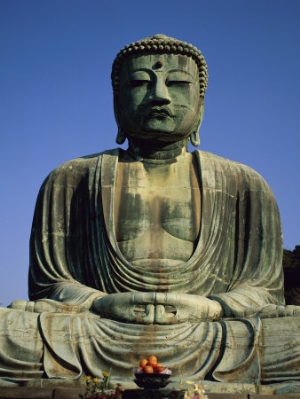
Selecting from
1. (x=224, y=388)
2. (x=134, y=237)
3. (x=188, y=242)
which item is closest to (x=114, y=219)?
(x=134, y=237)

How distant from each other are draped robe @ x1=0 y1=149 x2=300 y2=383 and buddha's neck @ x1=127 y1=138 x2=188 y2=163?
0.97 ft

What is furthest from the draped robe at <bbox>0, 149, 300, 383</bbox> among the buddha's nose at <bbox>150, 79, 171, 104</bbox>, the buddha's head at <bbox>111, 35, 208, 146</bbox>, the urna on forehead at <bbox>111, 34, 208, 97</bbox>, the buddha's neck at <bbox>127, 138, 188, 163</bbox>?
the urna on forehead at <bbox>111, 34, 208, 97</bbox>

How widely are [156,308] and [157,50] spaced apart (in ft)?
12.3

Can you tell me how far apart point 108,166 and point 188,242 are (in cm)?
154

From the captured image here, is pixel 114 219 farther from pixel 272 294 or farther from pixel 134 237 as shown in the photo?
pixel 272 294

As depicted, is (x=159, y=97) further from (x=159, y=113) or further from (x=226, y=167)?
(x=226, y=167)

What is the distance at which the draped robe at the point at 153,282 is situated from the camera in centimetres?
884

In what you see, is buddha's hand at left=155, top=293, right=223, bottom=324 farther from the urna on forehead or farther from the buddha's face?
the urna on forehead

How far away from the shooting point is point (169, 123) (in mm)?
10961

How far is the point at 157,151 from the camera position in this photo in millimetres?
11312

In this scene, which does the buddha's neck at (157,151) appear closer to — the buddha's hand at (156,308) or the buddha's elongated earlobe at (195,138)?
the buddha's elongated earlobe at (195,138)

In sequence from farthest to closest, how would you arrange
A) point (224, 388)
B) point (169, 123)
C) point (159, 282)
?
1. point (169, 123)
2. point (159, 282)
3. point (224, 388)

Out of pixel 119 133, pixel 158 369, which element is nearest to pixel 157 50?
pixel 119 133

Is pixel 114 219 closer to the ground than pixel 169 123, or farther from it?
closer to the ground
